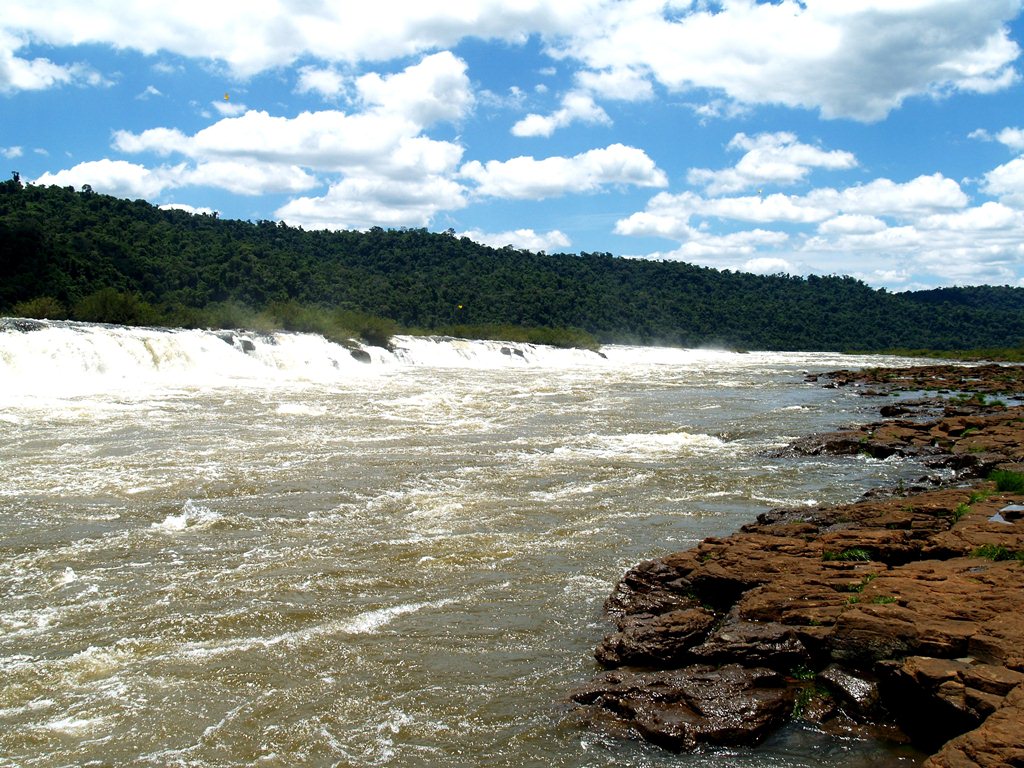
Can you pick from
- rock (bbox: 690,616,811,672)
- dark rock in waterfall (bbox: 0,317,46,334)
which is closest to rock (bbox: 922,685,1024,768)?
rock (bbox: 690,616,811,672)

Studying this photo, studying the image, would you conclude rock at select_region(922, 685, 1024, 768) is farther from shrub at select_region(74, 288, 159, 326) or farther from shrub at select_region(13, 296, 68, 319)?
shrub at select_region(74, 288, 159, 326)

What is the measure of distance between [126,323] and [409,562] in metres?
36.0

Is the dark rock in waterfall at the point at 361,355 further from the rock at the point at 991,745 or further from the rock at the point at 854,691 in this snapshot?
the rock at the point at 991,745

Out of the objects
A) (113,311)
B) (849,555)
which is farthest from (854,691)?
(113,311)

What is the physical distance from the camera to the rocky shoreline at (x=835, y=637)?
198 inches

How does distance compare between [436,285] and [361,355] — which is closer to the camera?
[361,355]

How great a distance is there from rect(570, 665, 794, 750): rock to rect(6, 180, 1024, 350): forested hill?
40140 mm

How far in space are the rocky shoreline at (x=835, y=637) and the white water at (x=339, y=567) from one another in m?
0.31

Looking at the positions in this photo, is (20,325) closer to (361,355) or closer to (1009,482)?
(361,355)

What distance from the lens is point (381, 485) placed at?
12.5 m

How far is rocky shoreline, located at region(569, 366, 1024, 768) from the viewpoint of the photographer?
503 centimetres

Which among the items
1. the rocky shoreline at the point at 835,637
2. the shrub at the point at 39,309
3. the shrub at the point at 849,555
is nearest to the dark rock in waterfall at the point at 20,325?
the shrub at the point at 39,309

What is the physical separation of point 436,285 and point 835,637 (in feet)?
324

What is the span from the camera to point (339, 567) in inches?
335
